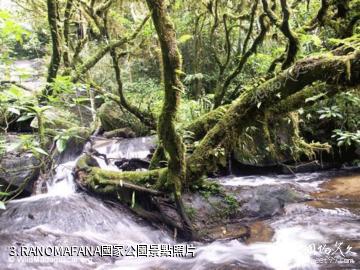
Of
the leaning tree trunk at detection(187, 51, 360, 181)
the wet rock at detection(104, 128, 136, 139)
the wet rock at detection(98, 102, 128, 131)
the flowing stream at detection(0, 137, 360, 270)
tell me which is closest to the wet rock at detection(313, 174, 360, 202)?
the flowing stream at detection(0, 137, 360, 270)

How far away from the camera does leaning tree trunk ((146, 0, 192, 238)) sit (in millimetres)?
3205

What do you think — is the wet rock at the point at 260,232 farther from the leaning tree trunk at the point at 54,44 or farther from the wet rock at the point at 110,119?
the wet rock at the point at 110,119

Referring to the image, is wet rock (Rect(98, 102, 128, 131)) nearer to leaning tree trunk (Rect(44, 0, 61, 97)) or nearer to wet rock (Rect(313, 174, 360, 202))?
leaning tree trunk (Rect(44, 0, 61, 97))

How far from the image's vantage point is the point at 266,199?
5480 mm

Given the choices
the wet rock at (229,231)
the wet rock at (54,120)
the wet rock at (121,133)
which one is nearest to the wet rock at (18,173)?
the wet rock at (54,120)

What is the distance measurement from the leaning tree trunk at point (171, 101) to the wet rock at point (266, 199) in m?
1.26

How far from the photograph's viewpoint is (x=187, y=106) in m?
8.38

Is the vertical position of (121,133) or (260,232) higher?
(121,133)

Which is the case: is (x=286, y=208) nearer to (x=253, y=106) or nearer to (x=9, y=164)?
(x=253, y=106)

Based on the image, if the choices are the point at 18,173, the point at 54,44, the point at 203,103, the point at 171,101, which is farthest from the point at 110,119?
the point at 171,101

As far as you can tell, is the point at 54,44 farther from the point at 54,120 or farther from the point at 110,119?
the point at 110,119

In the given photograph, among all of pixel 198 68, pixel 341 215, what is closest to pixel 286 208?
pixel 341 215

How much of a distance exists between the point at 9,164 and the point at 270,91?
4371mm

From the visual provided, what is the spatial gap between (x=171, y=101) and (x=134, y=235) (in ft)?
6.14
